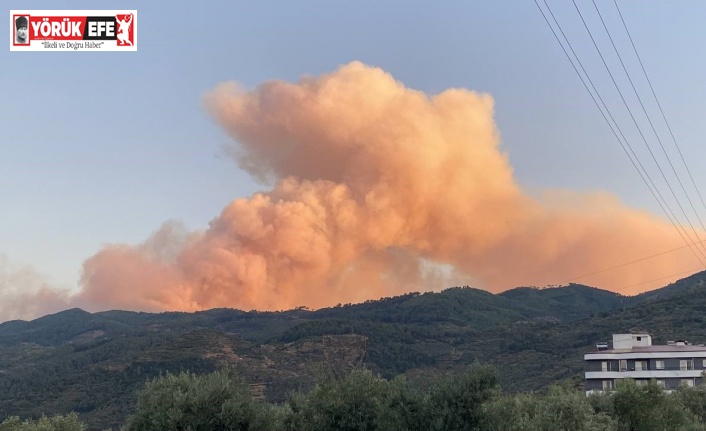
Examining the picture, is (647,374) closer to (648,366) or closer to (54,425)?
(648,366)

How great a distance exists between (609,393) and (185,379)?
147ft

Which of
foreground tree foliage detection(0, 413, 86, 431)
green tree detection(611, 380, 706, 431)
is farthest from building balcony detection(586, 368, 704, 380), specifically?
foreground tree foliage detection(0, 413, 86, 431)

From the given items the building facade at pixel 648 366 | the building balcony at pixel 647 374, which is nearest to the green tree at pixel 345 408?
the building facade at pixel 648 366

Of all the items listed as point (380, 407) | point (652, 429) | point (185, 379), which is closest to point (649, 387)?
point (652, 429)

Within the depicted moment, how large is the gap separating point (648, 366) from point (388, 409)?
9499 centimetres

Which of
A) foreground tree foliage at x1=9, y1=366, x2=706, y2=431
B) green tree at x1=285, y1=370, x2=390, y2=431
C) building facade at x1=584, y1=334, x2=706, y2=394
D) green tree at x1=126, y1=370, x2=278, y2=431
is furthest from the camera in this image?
building facade at x1=584, y1=334, x2=706, y2=394

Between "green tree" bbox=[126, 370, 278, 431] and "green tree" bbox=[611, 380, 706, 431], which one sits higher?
"green tree" bbox=[126, 370, 278, 431]

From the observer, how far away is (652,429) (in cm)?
7550

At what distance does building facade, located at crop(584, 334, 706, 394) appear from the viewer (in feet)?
494

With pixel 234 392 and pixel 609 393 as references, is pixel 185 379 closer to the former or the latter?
pixel 234 392

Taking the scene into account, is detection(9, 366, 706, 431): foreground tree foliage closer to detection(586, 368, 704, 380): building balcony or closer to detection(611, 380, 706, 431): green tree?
detection(611, 380, 706, 431): green tree

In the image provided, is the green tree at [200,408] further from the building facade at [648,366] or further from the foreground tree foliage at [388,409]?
the building facade at [648,366]

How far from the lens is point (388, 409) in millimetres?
74688

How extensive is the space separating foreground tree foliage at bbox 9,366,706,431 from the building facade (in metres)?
70.8
